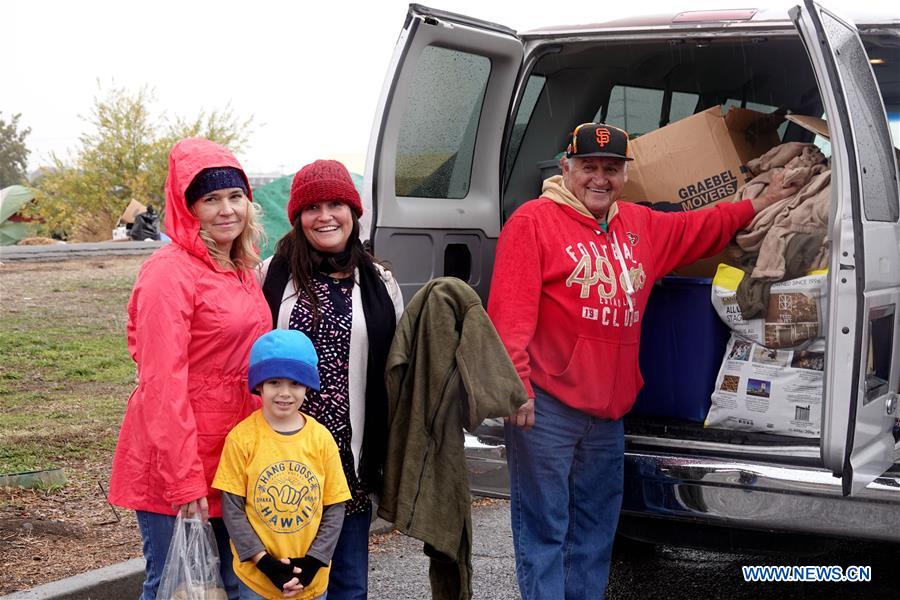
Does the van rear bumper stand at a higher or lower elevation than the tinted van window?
lower

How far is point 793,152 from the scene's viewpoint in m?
4.41

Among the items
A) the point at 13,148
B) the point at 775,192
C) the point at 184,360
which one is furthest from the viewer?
the point at 13,148

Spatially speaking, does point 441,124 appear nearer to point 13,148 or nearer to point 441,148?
point 441,148

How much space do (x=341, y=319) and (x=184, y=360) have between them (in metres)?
0.55

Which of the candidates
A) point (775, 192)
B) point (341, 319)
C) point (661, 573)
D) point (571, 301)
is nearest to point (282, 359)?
point (341, 319)

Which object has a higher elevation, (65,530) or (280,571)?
(280,571)

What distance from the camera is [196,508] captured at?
9.66ft

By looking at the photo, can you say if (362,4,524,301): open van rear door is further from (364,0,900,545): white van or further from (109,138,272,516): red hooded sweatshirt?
(109,138,272,516): red hooded sweatshirt

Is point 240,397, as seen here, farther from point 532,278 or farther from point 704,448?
point 704,448

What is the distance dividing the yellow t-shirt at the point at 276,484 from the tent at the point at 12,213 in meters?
26.1

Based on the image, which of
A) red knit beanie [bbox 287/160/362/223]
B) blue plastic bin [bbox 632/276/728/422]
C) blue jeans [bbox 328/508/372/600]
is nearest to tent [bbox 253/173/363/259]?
blue plastic bin [bbox 632/276/728/422]

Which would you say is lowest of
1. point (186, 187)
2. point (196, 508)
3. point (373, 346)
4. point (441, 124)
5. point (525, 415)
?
point (196, 508)

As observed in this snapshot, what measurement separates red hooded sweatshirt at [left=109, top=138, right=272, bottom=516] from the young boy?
87mm

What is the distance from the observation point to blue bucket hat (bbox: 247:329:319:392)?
9.64ft
